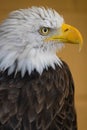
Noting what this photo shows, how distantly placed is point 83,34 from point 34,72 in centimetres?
75

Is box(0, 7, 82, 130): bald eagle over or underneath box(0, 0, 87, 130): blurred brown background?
underneath

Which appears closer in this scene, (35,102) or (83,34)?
(35,102)

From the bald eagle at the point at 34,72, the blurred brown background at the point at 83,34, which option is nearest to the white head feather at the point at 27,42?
the bald eagle at the point at 34,72

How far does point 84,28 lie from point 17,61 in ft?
2.56

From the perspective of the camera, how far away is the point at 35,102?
1.59 m

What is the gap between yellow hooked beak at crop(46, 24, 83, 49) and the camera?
5.32 feet

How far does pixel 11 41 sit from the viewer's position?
161 centimetres

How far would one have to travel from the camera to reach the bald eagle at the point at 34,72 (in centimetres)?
157

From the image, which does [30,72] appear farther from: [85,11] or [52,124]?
[85,11]

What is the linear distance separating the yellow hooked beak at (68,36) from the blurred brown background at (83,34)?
0.65 meters

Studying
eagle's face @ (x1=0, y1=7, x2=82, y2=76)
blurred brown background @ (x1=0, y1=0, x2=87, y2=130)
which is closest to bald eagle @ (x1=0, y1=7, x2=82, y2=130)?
eagle's face @ (x1=0, y1=7, x2=82, y2=76)

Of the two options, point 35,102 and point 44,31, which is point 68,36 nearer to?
point 44,31

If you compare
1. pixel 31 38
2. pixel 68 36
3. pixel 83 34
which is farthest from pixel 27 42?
pixel 83 34

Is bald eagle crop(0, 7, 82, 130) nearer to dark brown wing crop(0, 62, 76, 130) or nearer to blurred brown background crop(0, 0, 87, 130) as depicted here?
dark brown wing crop(0, 62, 76, 130)
